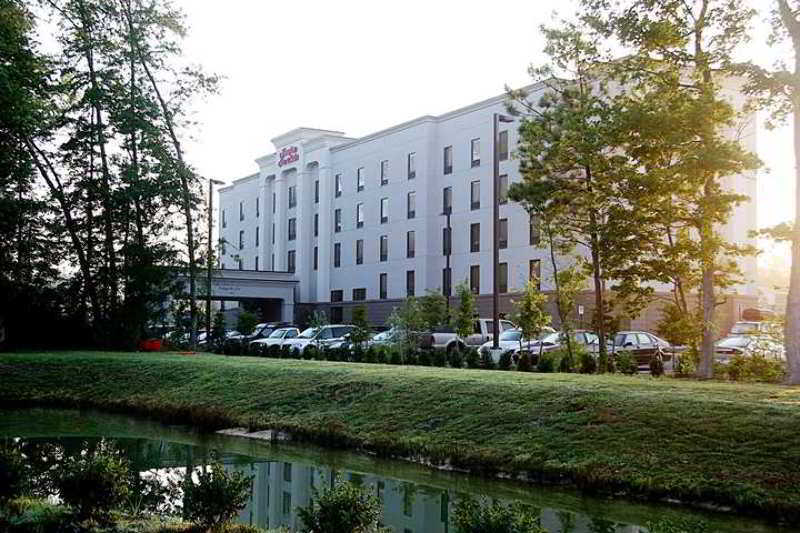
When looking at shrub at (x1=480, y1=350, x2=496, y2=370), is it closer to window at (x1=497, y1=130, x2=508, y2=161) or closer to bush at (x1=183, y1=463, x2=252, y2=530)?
bush at (x1=183, y1=463, x2=252, y2=530)

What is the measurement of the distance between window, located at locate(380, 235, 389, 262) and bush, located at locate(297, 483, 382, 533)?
54.3 metres

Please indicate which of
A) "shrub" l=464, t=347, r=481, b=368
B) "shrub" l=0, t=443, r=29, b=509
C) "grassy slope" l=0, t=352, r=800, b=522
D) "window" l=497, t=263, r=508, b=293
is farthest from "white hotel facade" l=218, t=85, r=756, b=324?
"shrub" l=0, t=443, r=29, b=509

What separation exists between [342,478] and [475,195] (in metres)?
42.6

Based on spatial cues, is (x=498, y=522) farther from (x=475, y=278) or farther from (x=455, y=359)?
(x=475, y=278)

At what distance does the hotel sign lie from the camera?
Result: 69688 mm

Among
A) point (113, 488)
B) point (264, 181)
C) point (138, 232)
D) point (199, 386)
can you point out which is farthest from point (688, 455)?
point (264, 181)

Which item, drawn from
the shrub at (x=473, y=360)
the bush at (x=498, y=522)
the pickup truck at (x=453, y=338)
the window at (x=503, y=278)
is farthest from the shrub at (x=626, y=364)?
the window at (x=503, y=278)

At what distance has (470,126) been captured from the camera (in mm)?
54594

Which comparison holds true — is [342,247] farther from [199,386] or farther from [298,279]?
[199,386]

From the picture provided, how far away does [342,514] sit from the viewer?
23.8 feet

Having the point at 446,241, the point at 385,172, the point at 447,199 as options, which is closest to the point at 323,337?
the point at 446,241

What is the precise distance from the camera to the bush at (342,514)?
7207 millimetres

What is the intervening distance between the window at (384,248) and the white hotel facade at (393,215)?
4.2 inches

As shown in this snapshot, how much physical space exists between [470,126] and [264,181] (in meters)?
26.3
